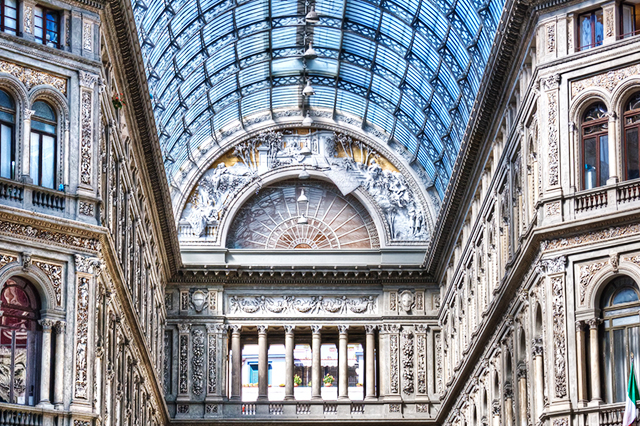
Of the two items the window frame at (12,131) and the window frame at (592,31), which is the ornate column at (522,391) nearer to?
the window frame at (592,31)

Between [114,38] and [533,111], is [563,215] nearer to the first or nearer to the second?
[533,111]

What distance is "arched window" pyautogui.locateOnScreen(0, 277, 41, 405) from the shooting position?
38.2 metres

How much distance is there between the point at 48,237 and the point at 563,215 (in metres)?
15.6

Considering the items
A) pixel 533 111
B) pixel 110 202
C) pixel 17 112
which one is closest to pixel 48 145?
pixel 17 112

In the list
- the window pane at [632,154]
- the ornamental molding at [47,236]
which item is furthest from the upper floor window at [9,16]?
the window pane at [632,154]

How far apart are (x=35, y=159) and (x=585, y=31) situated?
1761cm

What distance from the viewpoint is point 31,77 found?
40375 mm

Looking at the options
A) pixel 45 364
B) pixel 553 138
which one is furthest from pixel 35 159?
pixel 553 138

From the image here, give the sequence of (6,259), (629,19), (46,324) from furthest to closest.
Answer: (629,19) → (46,324) → (6,259)

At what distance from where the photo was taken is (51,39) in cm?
4144

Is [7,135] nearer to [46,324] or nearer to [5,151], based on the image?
[5,151]

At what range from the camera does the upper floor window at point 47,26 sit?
41.1m

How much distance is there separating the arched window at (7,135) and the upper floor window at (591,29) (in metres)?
17.8

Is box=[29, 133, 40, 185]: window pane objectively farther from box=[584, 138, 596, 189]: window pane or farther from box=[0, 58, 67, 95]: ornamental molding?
box=[584, 138, 596, 189]: window pane
